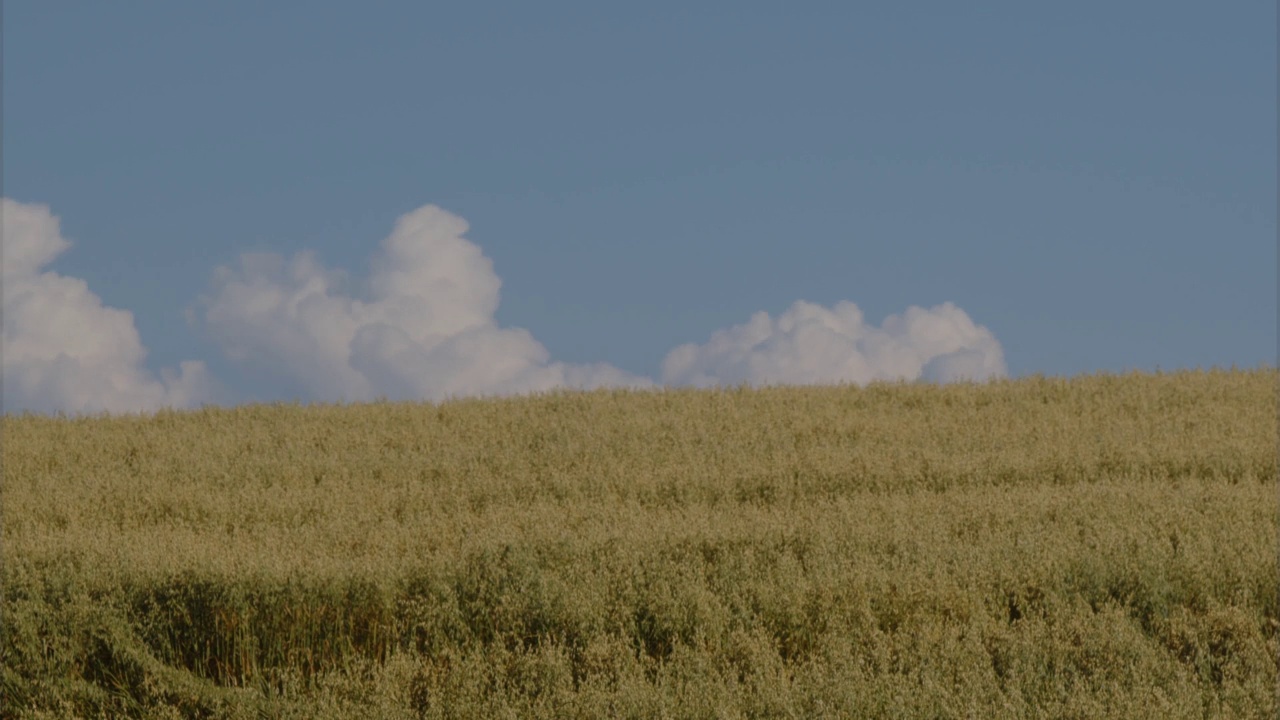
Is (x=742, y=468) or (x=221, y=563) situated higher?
(x=742, y=468)

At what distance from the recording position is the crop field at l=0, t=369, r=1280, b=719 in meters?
5.24

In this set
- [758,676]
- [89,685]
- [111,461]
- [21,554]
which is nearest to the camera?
[758,676]

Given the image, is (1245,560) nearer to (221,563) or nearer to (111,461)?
(221,563)

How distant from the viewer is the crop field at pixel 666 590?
206 inches

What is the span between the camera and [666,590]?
6.00 meters

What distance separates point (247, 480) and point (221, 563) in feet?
13.1

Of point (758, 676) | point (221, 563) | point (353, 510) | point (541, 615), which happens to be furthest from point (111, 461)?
point (758, 676)

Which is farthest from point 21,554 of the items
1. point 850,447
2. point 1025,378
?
point 1025,378

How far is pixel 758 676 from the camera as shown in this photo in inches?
205

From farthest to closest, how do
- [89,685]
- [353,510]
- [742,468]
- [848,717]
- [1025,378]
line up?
[1025,378], [742,468], [353,510], [89,685], [848,717]

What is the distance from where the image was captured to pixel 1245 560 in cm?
650

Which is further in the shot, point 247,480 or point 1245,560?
point 247,480

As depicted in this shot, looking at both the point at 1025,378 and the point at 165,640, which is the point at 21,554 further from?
the point at 1025,378

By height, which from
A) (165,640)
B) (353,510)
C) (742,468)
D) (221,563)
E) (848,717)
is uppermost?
(742,468)
